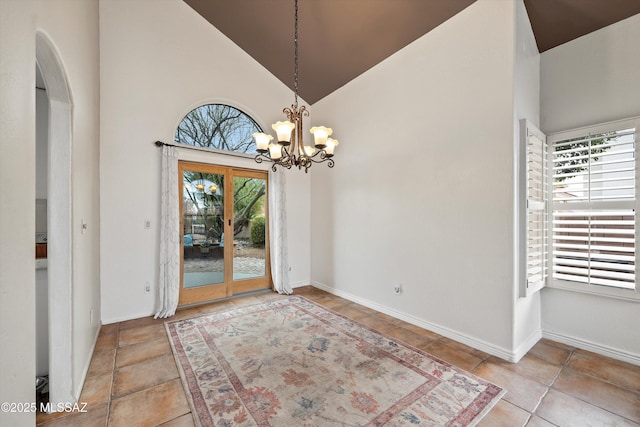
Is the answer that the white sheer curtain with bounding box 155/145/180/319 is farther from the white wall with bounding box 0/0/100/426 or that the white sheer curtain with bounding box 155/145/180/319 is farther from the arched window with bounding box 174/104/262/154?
the white wall with bounding box 0/0/100/426

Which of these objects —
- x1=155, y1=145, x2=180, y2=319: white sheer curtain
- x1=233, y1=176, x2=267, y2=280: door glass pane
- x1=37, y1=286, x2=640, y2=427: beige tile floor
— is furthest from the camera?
x1=233, y1=176, x2=267, y2=280: door glass pane

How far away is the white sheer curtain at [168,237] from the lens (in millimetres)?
3541

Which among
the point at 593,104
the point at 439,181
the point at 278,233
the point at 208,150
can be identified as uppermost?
the point at 593,104

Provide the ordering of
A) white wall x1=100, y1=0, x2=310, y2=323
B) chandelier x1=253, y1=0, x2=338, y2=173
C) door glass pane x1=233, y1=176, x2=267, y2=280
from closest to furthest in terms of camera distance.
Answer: chandelier x1=253, y1=0, x2=338, y2=173
white wall x1=100, y1=0, x2=310, y2=323
door glass pane x1=233, y1=176, x2=267, y2=280

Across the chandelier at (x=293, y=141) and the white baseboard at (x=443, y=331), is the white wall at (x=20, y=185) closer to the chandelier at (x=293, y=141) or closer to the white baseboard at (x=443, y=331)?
the chandelier at (x=293, y=141)

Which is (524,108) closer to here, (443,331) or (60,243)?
(443,331)

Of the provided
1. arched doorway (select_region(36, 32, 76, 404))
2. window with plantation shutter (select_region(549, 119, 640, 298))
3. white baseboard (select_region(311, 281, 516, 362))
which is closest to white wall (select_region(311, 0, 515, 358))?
white baseboard (select_region(311, 281, 516, 362))

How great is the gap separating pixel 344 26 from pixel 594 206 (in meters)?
3.41

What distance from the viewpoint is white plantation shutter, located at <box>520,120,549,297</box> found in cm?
254

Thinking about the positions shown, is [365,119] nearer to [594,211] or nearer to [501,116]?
[501,116]

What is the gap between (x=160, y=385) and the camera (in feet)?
6.98

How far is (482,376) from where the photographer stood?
225 centimetres

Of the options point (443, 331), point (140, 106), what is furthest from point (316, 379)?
point (140, 106)

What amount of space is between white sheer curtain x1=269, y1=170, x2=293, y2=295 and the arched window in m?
0.68
